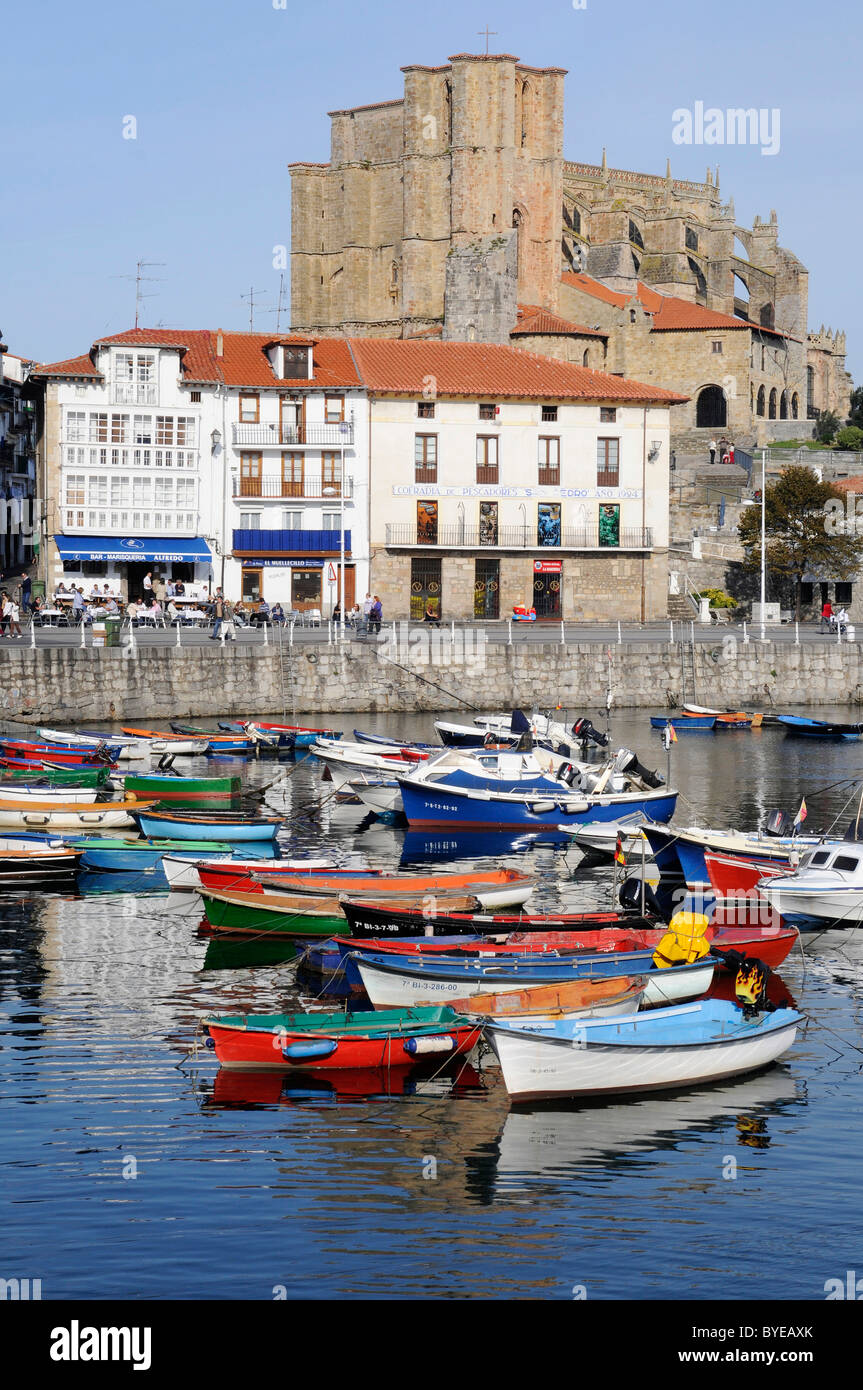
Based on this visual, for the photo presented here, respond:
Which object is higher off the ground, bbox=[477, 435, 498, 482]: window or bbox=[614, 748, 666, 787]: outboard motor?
bbox=[477, 435, 498, 482]: window

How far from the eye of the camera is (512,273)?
97.3 metres

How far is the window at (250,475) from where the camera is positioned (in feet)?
258

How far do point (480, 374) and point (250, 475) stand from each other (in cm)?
1222

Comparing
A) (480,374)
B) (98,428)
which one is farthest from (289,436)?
(480,374)

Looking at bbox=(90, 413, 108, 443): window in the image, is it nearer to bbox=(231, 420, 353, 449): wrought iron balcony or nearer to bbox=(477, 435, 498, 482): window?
bbox=(231, 420, 353, 449): wrought iron balcony

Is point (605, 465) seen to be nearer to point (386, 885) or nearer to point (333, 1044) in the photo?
point (386, 885)

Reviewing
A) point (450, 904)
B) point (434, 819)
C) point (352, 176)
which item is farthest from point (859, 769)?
point (352, 176)

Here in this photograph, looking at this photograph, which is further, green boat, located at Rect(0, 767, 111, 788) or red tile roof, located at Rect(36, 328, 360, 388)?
red tile roof, located at Rect(36, 328, 360, 388)

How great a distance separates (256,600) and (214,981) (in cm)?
5250

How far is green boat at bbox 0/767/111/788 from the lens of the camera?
41.2 meters

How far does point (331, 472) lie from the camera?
258ft

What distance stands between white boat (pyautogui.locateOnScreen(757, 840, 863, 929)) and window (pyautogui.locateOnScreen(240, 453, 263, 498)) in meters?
51.5

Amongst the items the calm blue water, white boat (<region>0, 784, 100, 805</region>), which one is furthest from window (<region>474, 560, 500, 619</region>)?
the calm blue water

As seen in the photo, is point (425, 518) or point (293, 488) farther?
point (425, 518)
